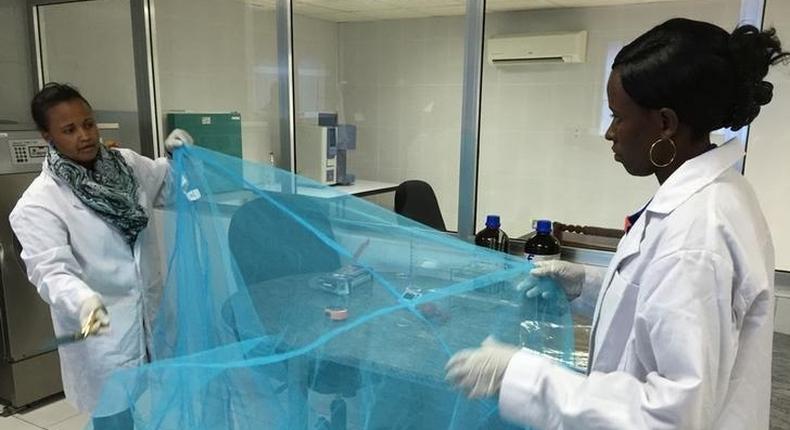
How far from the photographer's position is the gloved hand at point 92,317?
143cm

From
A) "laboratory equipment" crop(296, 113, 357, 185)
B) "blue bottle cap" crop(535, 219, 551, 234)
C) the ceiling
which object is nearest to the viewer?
"blue bottle cap" crop(535, 219, 551, 234)

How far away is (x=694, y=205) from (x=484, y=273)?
0.66 m

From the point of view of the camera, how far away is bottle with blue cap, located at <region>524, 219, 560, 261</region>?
196cm

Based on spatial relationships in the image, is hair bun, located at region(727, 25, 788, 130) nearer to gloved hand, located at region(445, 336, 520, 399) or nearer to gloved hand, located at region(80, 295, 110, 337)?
gloved hand, located at region(445, 336, 520, 399)

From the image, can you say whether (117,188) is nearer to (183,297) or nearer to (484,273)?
(183,297)

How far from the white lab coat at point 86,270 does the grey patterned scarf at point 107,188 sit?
0.08 ft

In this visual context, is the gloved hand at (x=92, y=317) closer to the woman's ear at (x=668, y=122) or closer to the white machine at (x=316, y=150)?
the woman's ear at (x=668, y=122)

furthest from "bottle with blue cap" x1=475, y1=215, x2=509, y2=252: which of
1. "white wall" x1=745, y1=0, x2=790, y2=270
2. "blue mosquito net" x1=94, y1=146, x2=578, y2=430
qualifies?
"white wall" x1=745, y1=0, x2=790, y2=270

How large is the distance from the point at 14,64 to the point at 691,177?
3.43 metres

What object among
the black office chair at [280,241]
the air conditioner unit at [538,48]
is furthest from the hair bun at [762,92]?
the air conditioner unit at [538,48]

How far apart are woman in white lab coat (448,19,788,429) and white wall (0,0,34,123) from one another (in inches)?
126

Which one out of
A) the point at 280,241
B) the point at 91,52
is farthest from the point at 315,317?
the point at 91,52

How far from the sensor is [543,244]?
1996 millimetres

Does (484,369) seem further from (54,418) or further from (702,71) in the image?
(54,418)
